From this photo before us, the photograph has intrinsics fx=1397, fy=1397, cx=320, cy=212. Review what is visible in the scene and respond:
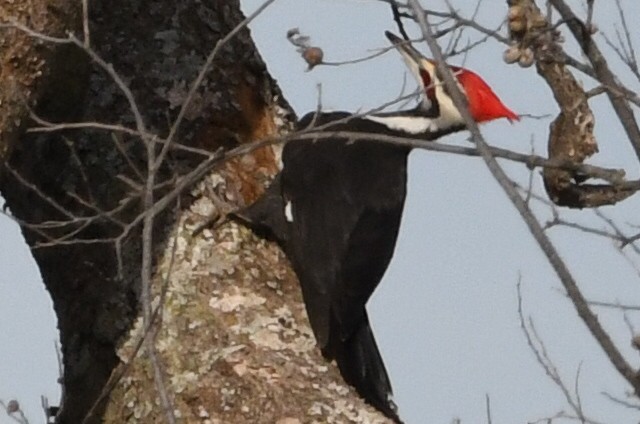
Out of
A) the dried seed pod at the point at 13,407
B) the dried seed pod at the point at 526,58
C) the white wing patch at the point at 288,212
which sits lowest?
the dried seed pod at the point at 13,407

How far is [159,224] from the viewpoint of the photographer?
319 centimetres

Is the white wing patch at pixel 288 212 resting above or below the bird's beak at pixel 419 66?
below

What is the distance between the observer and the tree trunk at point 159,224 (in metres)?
2.86

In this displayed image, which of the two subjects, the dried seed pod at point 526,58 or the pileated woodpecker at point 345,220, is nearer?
the dried seed pod at point 526,58

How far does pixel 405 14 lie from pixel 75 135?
1.02 m

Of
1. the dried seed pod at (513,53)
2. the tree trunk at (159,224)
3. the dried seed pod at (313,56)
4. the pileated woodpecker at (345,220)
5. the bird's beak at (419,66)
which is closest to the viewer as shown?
the dried seed pod at (513,53)

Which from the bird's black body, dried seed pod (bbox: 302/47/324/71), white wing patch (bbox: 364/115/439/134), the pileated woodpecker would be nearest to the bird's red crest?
the pileated woodpecker

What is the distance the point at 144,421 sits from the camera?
115 inches

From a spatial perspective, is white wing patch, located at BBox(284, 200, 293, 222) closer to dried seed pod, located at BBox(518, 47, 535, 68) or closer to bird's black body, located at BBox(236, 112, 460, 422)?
bird's black body, located at BBox(236, 112, 460, 422)

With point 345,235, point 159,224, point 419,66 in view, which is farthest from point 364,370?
point 419,66

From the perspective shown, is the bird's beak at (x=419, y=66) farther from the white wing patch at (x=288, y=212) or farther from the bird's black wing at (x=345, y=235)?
the white wing patch at (x=288, y=212)

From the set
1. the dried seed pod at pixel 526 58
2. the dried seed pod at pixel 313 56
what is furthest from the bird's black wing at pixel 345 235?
the dried seed pod at pixel 526 58

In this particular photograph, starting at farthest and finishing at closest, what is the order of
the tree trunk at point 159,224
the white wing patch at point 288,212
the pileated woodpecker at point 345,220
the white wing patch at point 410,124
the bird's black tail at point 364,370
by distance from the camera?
the white wing patch at point 410,124 < the white wing patch at point 288,212 < the pileated woodpecker at point 345,220 < the bird's black tail at point 364,370 < the tree trunk at point 159,224

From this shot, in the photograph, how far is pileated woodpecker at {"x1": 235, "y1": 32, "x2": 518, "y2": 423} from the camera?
3.15 m
